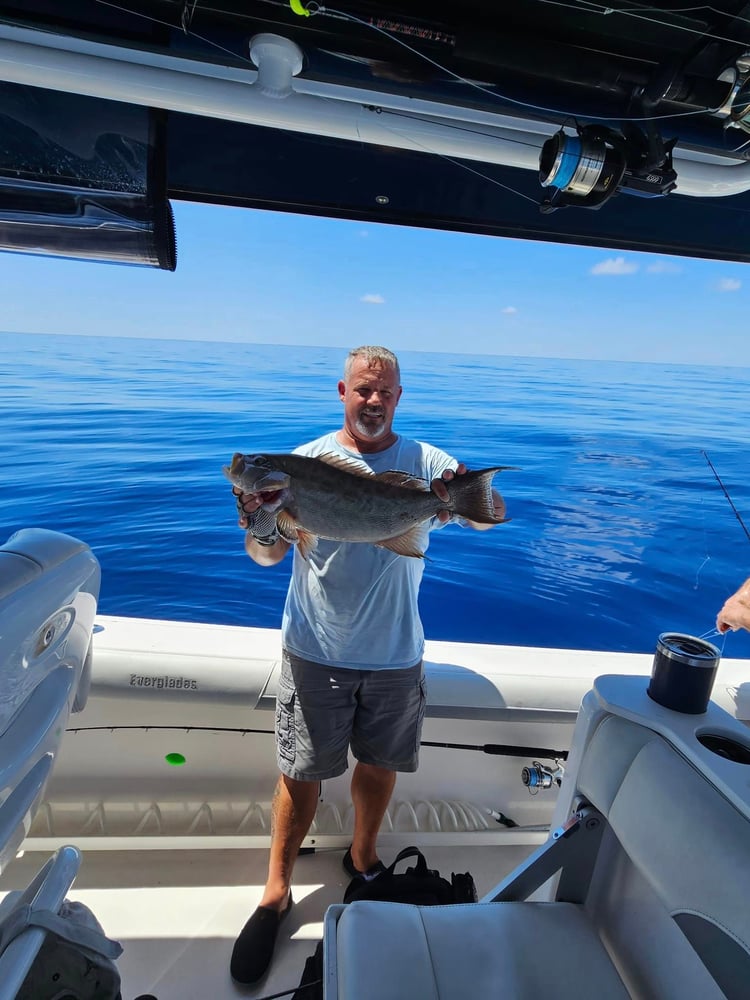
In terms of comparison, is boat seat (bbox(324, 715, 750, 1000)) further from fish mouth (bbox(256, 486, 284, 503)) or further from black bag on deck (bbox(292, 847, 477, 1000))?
fish mouth (bbox(256, 486, 284, 503))

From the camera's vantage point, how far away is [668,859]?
109 centimetres

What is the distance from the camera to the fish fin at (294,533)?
5.90ft

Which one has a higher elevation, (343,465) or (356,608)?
(343,465)

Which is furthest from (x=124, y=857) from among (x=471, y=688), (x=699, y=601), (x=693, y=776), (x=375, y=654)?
(x=699, y=601)

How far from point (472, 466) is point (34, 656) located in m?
4.68

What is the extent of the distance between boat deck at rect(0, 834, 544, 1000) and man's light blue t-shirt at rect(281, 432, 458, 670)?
1026 millimetres

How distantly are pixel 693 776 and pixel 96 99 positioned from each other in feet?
8.62

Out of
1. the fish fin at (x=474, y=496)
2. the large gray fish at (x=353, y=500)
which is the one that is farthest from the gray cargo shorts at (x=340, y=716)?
the fish fin at (x=474, y=496)

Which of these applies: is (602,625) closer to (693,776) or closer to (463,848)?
(463,848)

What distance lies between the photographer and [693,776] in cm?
Answer: 114

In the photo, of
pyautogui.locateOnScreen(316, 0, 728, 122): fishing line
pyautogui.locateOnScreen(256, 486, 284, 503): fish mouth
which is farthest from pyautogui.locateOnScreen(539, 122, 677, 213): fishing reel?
pyautogui.locateOnScreen(256, 486, 284, 503): fish mouth

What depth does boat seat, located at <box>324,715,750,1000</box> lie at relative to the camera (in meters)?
1.00

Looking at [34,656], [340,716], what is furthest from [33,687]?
[340,716]

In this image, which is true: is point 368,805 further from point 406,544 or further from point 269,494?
point 269,494
